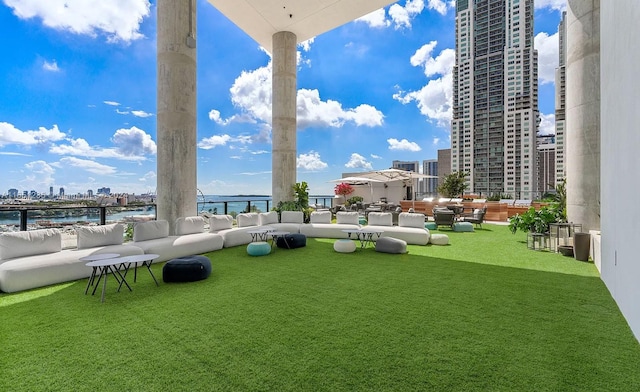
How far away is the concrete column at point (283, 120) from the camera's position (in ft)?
41.7

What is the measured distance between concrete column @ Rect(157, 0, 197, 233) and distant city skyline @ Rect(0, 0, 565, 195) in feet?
1.47

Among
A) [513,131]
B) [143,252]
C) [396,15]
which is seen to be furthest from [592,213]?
[513,131]

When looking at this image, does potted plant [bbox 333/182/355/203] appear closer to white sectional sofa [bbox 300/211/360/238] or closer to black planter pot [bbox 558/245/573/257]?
white sectional sofa [bbox 300/211/360/238]

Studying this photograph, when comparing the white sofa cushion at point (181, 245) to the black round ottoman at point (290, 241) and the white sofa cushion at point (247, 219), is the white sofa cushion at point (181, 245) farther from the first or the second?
the black round ottoman at point (290, 241)

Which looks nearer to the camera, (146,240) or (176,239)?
(146,240)

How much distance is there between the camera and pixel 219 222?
26.8ft

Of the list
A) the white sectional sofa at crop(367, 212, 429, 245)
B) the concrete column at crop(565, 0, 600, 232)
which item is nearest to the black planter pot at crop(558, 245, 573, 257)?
the concrete column at crop(565, 0, 600, 232)

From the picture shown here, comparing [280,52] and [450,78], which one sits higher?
[450,78]

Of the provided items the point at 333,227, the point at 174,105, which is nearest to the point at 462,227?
the point at 333,227

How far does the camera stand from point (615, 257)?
380 centimetres

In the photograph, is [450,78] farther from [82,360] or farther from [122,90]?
[82,360]

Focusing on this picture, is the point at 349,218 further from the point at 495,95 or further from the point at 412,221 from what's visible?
the point at 495,95

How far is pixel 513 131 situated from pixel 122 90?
5379 centimetres

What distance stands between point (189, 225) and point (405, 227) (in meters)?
5.87
